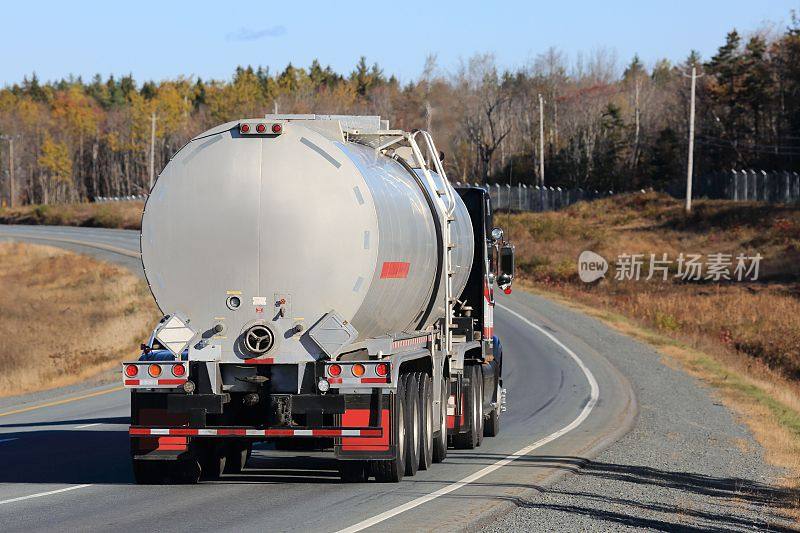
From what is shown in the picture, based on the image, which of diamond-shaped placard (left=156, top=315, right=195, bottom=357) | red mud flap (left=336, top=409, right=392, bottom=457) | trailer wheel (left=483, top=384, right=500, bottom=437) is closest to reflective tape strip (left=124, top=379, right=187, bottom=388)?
diamond-shaped placard (left=156, top=315, right=195, bottom=357)

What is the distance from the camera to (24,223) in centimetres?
10206

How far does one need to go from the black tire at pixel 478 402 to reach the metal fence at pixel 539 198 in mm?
73922

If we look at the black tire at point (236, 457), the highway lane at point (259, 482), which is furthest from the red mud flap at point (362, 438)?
the black tire at point (236, 457)

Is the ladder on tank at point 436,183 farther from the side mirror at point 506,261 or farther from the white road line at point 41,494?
the white road line at point 41,494

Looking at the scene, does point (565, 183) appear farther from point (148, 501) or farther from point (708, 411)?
point (148, 501)

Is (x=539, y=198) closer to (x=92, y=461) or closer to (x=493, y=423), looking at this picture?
(x=493, y=423)

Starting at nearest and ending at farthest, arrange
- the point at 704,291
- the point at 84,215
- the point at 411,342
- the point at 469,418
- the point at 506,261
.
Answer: the point at 411,342, the point at 469,418, the point at 506,261, the point at 704,291, the point at 84,215

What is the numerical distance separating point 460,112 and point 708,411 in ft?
243

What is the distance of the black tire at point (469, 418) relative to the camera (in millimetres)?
17766

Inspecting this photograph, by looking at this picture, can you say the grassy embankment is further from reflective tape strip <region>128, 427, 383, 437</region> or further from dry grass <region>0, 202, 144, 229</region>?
dry grass <region>0, 202, 144, 229</region>

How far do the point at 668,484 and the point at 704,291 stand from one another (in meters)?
45.4

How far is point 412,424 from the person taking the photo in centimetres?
1400

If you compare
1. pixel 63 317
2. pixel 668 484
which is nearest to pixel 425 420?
pixel 668 484

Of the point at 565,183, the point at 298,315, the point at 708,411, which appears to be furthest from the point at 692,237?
the point at 298,315
